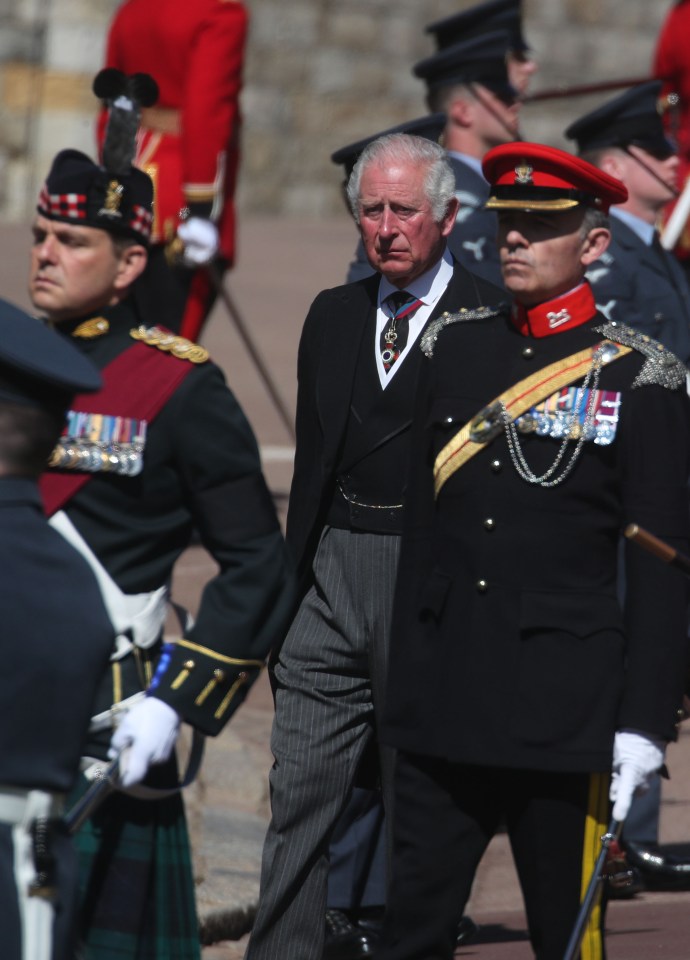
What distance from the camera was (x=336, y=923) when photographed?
512cm

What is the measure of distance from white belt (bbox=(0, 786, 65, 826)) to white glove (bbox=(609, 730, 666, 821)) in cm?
138

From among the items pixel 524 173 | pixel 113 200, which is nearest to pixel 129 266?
pixel 113 200

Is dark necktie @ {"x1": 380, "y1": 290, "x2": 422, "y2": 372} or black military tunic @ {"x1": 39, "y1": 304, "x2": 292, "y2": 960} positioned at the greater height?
dark necktie @ {"x1": 380, "y1": 290, "x2": 422, "y2": 372}

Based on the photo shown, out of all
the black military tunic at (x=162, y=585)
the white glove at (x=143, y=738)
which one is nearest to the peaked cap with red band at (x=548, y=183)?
the black military tunic at (x=162, y=585)

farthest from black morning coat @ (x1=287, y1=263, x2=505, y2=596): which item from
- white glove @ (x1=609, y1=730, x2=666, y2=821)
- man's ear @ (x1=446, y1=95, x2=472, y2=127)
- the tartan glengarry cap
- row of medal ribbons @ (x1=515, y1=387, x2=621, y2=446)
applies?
man's ear @ (x1=446, y1=95, x2=472, y2=127)

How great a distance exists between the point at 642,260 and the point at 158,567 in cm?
246

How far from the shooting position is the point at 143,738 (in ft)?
11.4

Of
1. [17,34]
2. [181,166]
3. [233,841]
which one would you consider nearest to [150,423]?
[233,841]

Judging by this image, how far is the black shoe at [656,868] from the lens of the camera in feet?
18.8

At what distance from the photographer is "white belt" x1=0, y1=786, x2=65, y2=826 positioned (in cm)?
274

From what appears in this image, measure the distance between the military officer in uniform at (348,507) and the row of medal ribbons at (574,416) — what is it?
0.58 meters

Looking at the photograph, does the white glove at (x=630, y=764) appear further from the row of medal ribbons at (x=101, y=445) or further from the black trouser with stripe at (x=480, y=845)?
the row of medal ribbons at (x=101, y=445)

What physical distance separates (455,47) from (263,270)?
26.2 feet

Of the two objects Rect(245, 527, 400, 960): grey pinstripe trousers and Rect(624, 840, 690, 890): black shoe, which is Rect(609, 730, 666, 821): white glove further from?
Rect(624, 840, 690, 890): black shoe
